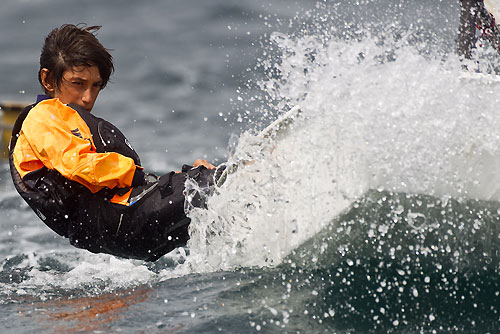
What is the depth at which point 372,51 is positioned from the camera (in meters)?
3.25

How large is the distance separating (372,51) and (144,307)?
4.64ft

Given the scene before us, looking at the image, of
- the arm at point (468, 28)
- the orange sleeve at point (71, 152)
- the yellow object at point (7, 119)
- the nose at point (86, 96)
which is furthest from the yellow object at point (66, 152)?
the yellow object at point (7, 119)

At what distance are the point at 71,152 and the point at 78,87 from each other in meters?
0.47

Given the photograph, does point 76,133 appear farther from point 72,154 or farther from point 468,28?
point 468,28

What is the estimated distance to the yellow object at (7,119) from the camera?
7.43 metres

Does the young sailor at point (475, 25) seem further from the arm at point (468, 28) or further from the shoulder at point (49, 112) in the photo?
the shoulder at point (49, 112)

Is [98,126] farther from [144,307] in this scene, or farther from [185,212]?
[144,307]

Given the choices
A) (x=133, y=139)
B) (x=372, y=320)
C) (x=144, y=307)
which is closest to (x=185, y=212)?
(x=144, y=307)

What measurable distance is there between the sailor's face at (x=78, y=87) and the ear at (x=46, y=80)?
0.09 meters

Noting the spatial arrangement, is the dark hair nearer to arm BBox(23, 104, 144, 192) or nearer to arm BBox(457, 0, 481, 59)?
arm BBox(23, 104, 144, 192)

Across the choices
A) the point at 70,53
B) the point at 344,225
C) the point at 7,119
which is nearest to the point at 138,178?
the point at 70,53

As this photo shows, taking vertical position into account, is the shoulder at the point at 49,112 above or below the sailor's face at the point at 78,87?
below

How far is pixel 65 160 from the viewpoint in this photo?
3.20m

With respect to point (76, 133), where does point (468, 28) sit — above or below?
above
